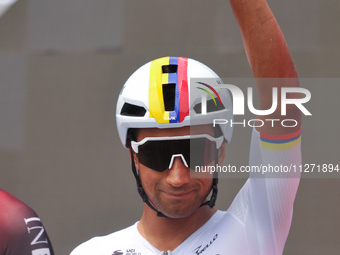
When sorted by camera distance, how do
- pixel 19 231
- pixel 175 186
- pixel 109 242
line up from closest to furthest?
1. pixel 175 186
2. pixel 19 231
3. pixel 109 242

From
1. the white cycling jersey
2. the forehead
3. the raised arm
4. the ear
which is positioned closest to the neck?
the white cycling jersey

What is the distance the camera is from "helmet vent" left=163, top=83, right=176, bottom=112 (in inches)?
65.3

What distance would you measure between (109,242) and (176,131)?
0.66 meters

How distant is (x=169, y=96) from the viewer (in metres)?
1.68

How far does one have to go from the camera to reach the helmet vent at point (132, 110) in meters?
1.73

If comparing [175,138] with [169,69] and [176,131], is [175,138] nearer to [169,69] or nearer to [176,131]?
[176,131]

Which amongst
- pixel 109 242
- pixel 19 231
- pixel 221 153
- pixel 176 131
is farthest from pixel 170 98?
pixel 19 231

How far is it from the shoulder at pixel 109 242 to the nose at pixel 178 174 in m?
0.41

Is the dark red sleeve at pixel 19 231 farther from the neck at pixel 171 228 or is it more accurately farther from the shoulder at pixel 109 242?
the neck at pixel 171 228

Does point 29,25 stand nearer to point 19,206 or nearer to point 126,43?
point 126,43

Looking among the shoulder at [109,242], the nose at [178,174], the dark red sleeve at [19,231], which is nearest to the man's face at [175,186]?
the nose at [178,174]

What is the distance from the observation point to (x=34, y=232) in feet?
5.87

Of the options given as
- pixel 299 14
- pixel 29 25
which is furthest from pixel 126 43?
pixel 299 14

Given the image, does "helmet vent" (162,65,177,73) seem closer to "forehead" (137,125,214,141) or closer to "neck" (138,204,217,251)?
"forehead" (137,125,214,141)
